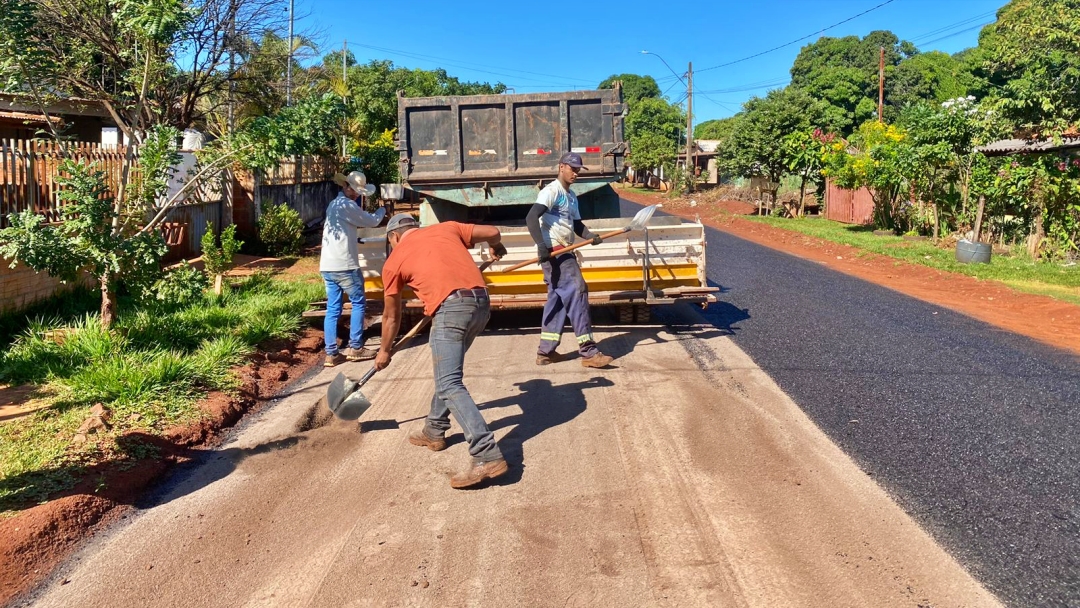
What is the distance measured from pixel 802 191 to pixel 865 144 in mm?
4101

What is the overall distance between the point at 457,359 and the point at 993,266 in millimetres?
12574

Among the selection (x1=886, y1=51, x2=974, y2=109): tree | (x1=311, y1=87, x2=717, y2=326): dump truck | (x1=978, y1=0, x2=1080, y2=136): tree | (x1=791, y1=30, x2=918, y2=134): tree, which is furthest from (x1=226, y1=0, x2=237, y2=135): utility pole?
(x1=886, y1=51, x2=974, y2=109): tree

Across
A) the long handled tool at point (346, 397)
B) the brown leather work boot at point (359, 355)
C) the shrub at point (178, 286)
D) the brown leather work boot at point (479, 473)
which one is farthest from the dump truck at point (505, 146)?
the brown leather work boot at point (479, 473)

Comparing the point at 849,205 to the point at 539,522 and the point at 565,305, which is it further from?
the point at 539,522

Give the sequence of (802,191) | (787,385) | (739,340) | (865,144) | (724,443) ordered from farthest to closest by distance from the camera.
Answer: (802,191) < (865,144) < (739,340) < (787,385) < (724,443)

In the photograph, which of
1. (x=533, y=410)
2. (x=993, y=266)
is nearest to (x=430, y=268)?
(x=533, y=410)

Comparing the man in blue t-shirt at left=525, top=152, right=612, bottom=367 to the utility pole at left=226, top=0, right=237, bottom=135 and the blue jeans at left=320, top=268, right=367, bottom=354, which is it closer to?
the blue jeans at left=320, top=268, right=367, bottom=354

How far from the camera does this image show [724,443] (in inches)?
193

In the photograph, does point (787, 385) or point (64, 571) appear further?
point (787, 385)

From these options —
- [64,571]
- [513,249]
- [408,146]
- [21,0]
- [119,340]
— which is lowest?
[64,571]

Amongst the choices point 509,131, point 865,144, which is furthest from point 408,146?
point 865,144

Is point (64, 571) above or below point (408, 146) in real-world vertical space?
below

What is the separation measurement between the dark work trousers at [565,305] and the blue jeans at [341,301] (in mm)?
1690

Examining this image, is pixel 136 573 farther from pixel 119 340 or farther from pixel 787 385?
pixel 787 385
